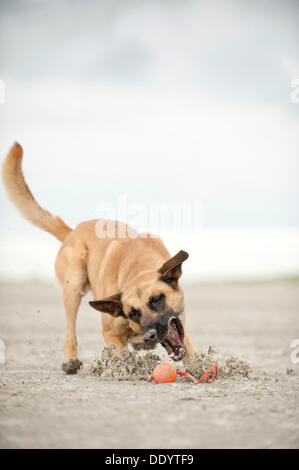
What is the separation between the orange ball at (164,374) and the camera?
4930 millimetres

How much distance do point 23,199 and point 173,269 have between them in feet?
10.3

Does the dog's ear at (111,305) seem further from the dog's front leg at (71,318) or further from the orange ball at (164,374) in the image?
the dog's front leg at (71,318)

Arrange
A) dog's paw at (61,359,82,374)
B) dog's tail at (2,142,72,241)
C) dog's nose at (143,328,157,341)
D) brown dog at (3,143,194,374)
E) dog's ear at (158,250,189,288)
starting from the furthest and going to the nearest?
1. dog's tail at (2,142,72,241)
2. dog's paw at (61,359,82,374)
3. dog's ear at (158,250,189,288)
4. brown dog at (3,143,194,374)
5. dog's nose at (143,328,157,341)

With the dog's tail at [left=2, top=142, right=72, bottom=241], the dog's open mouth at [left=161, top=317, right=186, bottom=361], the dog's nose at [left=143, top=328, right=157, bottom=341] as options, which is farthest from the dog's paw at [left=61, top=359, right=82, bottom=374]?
the dog's tail at [left=2, top=142, right=72, bottom=241]

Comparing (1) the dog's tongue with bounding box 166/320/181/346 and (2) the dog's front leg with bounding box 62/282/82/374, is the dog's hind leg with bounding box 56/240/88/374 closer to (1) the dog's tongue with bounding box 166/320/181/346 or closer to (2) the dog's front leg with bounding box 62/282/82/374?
(2) the dog's front leg with bounding box 62/282/82/374

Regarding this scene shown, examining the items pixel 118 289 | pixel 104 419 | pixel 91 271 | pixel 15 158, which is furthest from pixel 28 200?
pixel 104 419

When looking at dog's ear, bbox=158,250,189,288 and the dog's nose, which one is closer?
the dog's nose

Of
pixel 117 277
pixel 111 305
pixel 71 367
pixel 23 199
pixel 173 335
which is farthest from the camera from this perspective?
pixel 23 199

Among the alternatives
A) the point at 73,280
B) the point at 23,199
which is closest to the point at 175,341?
the point at 73,280

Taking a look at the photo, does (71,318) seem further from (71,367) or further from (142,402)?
(142,402)

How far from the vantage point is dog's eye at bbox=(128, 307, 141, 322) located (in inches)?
201

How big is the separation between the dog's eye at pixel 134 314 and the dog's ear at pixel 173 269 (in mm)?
410

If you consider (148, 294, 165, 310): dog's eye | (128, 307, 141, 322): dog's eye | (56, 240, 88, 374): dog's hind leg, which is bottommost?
(128, 307, 141, 322): dog's eye

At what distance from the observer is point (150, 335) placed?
4.84m
